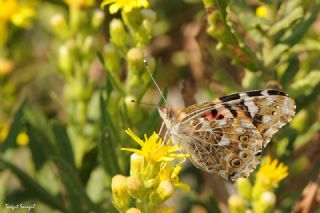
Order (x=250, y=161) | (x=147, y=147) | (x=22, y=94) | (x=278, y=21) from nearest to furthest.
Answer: (x=147, y=147)
(x=250, y=161)
(x=278, y=21)
(x=22, y=94)

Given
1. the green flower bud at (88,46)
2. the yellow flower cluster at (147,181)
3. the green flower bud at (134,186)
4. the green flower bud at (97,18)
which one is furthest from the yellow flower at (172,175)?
the green flower bud at (97,18)

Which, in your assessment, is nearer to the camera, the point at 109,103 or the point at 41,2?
the point at 109,103

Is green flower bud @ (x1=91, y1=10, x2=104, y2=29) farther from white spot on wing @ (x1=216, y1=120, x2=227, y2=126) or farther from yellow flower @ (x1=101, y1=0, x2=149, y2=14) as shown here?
white spot on wing @ (x1=216, y1=120, x2=227, y2=126)

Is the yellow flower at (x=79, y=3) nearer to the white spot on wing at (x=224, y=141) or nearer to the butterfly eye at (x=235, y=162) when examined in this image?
the white spot on wing at (x=224, y=141)

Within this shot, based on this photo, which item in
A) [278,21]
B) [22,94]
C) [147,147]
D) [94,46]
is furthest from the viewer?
[22,94]

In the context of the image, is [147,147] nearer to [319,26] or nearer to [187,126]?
[187,126]

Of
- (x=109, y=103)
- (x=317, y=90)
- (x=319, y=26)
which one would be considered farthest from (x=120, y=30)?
(x=319, y=26)

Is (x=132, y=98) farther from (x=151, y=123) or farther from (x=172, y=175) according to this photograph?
(x=172, y=175)

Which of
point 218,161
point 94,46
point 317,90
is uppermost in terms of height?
point 94,46
